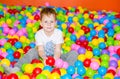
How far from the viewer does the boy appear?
1.88m

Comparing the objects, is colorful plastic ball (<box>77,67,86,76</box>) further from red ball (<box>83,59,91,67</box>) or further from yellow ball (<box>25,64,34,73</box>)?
yellow ball (<box>25,64,34,73</box>)

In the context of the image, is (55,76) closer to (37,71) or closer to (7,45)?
(37,71)

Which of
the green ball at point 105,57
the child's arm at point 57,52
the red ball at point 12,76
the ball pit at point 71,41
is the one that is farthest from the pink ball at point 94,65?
the red ball at point 12,76

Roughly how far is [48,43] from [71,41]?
12.7 inches

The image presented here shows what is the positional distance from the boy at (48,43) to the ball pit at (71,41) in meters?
0.08

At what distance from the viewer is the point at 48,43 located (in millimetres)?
1968

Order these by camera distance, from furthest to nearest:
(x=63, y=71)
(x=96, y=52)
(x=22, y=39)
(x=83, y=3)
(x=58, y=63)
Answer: (x=83, y=3), (x=22, y=39), (x=96, y=52), (x=58, y=63), (x=63, y=71)

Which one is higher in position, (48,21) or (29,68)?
(48,21)

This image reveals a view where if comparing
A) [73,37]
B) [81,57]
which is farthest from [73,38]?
[81,57]

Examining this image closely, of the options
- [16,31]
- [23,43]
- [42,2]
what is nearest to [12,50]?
[23,43]

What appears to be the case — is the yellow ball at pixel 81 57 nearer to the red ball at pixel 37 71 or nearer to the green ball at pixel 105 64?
the green ball at pixel 105 64

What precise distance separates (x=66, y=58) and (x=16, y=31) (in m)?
0.68

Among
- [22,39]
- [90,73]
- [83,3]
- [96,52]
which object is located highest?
[83,3]

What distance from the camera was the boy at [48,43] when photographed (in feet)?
6.16
